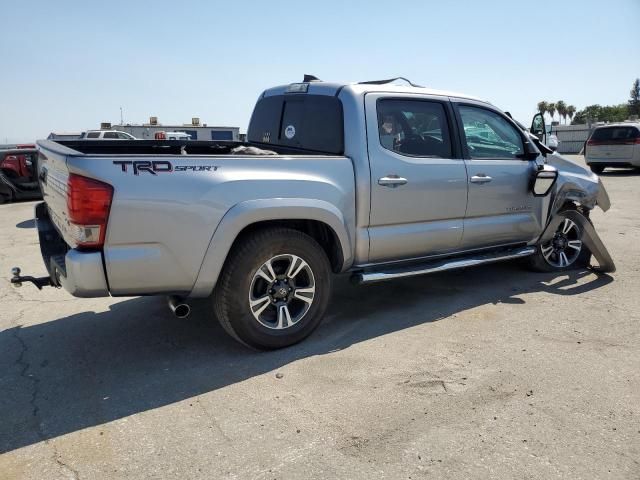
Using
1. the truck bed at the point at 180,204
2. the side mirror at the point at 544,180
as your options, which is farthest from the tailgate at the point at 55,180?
the side mirror at the point at 544,180

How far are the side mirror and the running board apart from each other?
61cm

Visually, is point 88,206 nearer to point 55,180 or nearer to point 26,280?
point 55,180

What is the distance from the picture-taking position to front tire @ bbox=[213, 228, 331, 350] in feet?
11.5

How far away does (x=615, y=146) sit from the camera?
17.1 metres

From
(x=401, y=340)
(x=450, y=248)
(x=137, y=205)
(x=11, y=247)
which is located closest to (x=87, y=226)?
(x=137, y=205)

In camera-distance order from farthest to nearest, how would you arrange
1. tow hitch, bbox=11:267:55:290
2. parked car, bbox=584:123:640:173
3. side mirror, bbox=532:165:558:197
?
parked car, bbox=584:123:640:173
side mirror, bbox=532:165:558:197
tow hitch, bbox=11:267:55:290

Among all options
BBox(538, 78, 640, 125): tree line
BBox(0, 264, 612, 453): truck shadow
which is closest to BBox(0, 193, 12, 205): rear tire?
BBox(0, 264, 612, 453): truck shadow

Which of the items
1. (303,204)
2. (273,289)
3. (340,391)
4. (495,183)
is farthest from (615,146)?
(340,391)

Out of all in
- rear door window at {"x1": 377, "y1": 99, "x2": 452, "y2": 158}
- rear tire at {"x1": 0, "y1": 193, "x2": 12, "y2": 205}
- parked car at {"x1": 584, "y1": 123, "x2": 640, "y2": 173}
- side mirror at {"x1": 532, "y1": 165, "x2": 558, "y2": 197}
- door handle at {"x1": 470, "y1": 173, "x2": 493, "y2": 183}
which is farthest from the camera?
parked car at {"x1": 584, "y1": 123, "x2": 640, "y2": 173}

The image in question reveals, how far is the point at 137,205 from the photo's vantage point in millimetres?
3057

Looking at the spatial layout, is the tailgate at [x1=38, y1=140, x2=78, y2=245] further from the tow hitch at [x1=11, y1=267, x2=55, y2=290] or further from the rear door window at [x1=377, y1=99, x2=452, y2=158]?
the rear door window at [x1=377, y1=99, x2=452, y2=158]

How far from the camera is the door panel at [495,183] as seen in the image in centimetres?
473

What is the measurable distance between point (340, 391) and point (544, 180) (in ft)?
10.9

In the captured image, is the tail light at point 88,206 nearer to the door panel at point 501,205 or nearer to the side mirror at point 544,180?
the door panel at point 501,205
